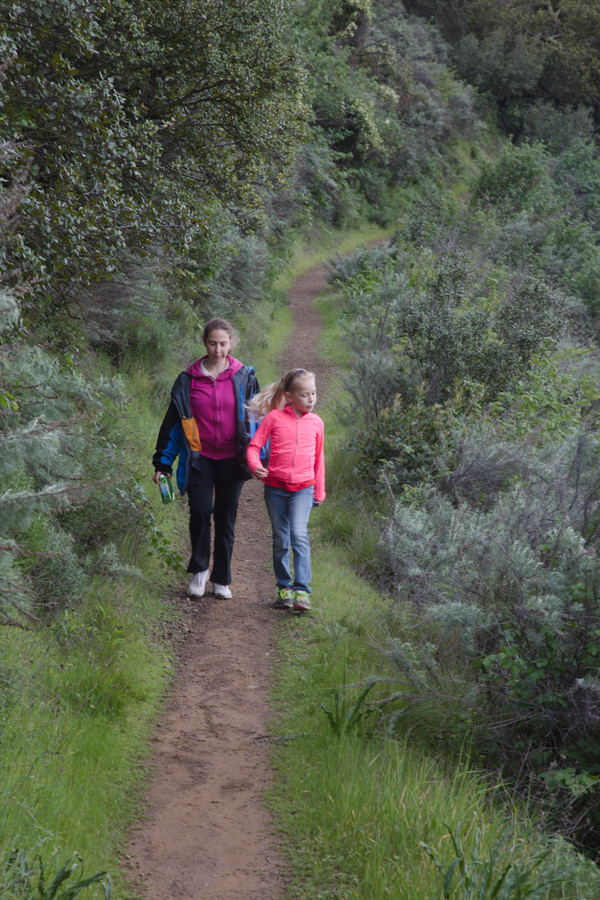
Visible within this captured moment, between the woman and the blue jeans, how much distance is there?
0.30m

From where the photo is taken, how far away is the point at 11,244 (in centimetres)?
470

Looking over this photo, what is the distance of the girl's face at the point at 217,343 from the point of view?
211 inches

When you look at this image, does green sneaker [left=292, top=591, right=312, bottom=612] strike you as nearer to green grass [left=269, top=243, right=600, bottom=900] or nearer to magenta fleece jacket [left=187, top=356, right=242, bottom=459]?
green grass [left=269, top=243, right=600, bottom=900]

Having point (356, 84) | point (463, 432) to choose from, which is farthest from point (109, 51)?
point (356, 84)

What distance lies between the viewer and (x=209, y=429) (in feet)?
18.1

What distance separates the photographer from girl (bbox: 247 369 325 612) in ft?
18.1

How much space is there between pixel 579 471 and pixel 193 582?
9.76 feet

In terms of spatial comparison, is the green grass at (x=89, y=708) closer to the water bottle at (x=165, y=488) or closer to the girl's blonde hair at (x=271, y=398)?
the water bottle at (x=165, y=488)

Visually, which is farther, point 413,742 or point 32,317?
point 32,317

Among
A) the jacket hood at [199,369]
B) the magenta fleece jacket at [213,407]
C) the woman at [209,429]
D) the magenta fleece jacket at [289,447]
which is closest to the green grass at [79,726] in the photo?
the woman at [209,429]

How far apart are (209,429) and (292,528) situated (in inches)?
38.0

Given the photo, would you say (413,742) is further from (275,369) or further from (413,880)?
(275,369)

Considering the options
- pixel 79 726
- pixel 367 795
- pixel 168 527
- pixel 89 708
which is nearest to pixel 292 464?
pixel 168 527

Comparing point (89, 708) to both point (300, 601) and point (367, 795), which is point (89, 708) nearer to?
point (367, 795)
